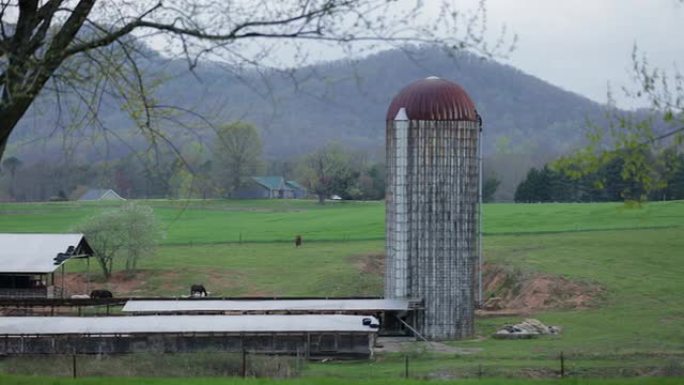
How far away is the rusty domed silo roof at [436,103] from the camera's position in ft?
121

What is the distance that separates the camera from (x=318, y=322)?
33.0 metres

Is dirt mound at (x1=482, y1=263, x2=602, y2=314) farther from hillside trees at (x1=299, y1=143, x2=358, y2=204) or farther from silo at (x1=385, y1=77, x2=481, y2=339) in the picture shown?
hillside trees at (x1=299, y1=143, x2=358, y2=204)

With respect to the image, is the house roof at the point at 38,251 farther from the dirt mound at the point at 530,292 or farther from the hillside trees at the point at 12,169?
the hillside trees at the point at 12,169

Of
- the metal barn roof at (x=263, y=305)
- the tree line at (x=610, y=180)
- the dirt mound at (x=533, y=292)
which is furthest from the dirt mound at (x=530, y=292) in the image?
the metal barn roof at (x=263, y=305)

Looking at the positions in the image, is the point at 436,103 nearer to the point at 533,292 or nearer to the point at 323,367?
the point at 323,367

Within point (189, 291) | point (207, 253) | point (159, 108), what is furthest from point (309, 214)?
point (159, 108)

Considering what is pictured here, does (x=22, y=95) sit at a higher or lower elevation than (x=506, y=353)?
higher

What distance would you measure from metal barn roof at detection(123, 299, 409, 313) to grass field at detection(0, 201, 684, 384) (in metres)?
3.62

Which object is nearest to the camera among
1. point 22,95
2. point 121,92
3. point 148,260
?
point 22,95

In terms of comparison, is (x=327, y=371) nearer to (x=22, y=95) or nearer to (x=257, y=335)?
(x=257, y=335)

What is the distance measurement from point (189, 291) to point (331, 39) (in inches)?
1595

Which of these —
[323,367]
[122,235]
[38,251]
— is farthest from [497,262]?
[323,367]

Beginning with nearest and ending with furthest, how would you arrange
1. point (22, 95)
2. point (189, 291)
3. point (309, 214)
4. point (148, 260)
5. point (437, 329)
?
point (22, 95) → point (437, 329) → point (189, 291) → point (148, 260) → point (309, 214)

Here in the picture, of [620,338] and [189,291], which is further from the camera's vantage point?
[189,291]
